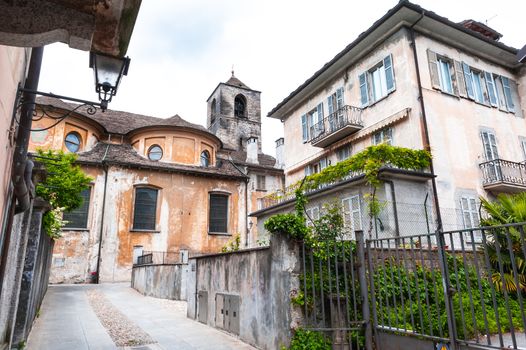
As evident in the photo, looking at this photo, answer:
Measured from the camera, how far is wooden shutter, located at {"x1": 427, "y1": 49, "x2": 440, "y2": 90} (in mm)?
14603

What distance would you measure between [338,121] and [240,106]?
25.4 metres

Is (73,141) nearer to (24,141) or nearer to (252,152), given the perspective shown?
(252,152)

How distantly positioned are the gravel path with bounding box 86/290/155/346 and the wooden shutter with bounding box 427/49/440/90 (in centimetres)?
1399

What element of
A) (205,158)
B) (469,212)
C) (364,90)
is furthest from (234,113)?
Result: (469,212)

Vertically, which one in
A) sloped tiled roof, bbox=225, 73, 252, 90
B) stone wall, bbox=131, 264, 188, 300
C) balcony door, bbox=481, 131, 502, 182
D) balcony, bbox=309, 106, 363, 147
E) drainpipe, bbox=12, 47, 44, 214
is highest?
sloped tiled roof, bbox=225, 73, 252, 90

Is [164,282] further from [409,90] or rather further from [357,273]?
[409,90]

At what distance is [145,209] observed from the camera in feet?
77.8

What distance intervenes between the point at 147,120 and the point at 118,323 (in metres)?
22.9

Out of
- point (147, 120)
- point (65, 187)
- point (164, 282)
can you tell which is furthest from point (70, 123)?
point (164, 282)

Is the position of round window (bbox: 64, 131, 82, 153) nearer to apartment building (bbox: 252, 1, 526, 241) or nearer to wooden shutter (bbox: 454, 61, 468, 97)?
apartment building (bbox: 252, 1, 526, 241)

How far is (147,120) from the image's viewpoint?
29719 millimetres

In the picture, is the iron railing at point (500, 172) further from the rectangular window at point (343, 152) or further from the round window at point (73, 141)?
the round window at point (73, 141)

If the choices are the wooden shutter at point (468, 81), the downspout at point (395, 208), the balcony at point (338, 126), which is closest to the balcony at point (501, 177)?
the wooden shutter at point (468, 81)

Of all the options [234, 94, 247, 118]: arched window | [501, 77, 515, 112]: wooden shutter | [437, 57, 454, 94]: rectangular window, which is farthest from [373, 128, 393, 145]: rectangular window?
[234, 94, 247, 118]: arched window
